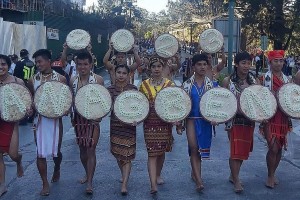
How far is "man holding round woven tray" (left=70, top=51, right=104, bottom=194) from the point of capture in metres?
5.30

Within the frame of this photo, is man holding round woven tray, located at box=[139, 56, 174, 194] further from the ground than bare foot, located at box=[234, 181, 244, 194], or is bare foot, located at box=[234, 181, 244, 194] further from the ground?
man holding round woven tray, located at box=[139, 56, 174, 194]

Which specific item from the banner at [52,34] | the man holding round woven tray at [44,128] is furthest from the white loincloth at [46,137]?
the banner at [52,34]

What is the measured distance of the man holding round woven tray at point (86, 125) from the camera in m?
5.30

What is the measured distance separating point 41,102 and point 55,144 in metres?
0.50

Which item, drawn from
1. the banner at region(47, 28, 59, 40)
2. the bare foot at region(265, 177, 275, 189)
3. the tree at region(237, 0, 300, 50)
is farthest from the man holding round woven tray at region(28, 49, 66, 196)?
the tree at region(237, 0, 300, 50)

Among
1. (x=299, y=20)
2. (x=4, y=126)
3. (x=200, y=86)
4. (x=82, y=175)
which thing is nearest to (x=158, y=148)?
(x=200, y=86)

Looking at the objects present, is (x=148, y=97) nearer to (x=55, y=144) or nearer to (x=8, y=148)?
(x=55, y=144)

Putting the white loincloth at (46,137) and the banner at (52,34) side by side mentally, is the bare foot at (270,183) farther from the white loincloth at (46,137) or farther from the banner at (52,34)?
the banner at (52,34)

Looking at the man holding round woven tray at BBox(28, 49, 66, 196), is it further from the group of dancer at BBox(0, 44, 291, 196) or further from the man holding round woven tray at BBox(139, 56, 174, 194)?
the man holding round woven tray at BBox(139, 56, 174, 194)

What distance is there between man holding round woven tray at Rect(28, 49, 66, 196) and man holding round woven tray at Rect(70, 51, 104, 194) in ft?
0.63

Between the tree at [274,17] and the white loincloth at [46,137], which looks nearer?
the white loincloth at [46,137]

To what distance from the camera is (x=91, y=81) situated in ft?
17.9

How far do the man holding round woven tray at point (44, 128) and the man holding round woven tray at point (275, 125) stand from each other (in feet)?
7.84

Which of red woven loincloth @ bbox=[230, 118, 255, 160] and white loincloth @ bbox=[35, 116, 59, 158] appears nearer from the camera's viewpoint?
white loincloth @ bbox=[35, 116, 59, 158]
